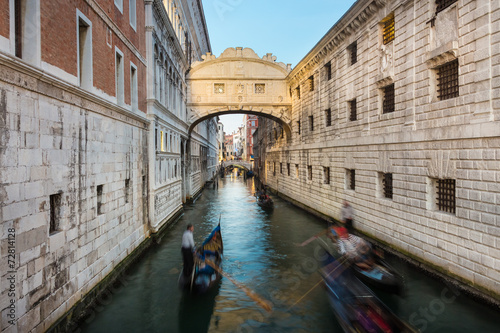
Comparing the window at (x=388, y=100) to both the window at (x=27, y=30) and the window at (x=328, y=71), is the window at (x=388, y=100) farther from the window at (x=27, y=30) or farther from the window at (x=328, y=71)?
the window at (x=27, y=30)

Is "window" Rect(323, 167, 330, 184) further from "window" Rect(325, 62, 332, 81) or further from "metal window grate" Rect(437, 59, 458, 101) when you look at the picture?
"metal window grate" Rect(437, 59, 458, 101)

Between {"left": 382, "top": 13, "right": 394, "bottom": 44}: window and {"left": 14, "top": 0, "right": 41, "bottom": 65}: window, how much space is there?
33.1ft

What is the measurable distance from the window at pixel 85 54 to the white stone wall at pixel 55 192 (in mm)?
669

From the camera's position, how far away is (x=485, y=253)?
7180 mm

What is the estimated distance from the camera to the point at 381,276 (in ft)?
25.8

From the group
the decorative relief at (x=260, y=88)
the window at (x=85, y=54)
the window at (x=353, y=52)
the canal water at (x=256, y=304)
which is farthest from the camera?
the decorative relief at (x=260, y=88)

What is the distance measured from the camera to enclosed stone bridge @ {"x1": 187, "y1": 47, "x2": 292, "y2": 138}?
2252 cm

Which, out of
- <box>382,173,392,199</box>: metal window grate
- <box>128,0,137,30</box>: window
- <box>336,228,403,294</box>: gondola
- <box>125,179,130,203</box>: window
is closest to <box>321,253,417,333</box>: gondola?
<box>336,228,403,294</box>: gondola

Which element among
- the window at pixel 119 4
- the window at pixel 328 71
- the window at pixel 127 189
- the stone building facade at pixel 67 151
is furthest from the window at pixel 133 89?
the window at pixel 328 71

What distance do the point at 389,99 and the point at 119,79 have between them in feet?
28.7

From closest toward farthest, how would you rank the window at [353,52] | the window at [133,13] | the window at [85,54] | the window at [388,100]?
1. the window at [85,54]
2. the window at [388,100]
3. the window at [133,13]
4. the window at [353,52]

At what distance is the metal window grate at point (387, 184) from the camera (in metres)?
11.3

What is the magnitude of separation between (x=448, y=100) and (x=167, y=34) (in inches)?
514

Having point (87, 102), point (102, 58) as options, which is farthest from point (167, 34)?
point (87, 102)
